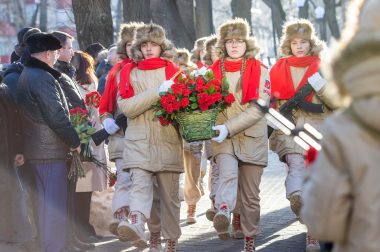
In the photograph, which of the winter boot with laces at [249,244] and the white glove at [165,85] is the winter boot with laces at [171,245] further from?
the white glove at [165,85]

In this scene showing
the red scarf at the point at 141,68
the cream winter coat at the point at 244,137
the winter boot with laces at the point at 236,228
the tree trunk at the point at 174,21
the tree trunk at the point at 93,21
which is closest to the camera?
the red scarf at the point at 141,68

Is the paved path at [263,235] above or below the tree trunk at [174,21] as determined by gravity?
below

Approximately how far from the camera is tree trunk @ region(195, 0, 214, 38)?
962 inches

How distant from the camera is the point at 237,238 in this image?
10.1 metres

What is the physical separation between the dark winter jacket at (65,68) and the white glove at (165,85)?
1628 mm

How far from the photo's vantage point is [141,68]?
8.93m

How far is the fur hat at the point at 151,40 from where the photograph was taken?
8953 mm

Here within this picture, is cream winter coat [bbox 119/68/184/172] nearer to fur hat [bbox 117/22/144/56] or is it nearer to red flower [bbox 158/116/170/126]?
red flower [bbox 158/116/170/126]

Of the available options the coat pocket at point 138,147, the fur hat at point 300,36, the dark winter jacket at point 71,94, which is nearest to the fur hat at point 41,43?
the dark winter jacket at point 71,94

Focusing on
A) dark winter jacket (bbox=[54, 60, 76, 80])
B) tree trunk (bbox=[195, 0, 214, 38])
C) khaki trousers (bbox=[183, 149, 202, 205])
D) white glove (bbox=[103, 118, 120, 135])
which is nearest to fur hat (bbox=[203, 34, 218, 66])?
khaki trousers (bbox=[183, 149, 202, 205])

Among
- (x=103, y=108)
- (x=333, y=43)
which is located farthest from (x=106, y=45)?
(x=333, y=43)

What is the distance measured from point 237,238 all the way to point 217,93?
2120mm

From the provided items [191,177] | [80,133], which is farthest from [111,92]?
[191,177]

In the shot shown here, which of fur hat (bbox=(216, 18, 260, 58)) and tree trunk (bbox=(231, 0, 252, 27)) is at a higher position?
tree trunk (bbox=(231, 0, 252, 27))
